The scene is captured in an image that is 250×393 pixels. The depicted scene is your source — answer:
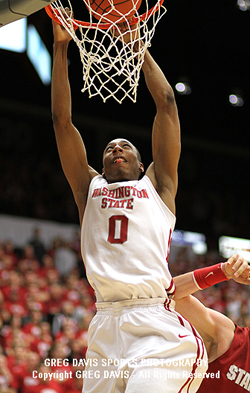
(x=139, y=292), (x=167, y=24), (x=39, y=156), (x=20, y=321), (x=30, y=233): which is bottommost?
(x=20, y=321)

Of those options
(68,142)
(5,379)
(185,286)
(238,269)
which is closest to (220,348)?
(185,286)

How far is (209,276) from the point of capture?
3404 millimetres

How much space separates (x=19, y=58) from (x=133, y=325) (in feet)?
27.9

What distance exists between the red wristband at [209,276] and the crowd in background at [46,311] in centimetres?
230

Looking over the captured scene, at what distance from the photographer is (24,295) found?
793cm

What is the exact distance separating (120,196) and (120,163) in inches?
9.2

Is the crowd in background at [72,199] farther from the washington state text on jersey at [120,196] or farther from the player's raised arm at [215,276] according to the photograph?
the washington state text on jersey at [120,196]

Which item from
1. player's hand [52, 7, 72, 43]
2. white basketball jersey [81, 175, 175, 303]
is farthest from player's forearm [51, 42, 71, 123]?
white basketball jersey [81, 175, 175, 303]

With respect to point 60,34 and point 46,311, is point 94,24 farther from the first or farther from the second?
point 46,311

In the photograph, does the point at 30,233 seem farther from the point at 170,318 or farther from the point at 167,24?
the point at 170,318

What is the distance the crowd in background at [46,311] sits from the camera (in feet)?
20.7

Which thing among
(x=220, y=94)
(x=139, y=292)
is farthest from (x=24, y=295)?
(x=220, y=94)

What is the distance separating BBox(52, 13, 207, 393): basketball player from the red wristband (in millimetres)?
540

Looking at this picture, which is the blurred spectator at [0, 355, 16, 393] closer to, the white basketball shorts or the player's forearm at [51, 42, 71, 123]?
the white basketball shorts
